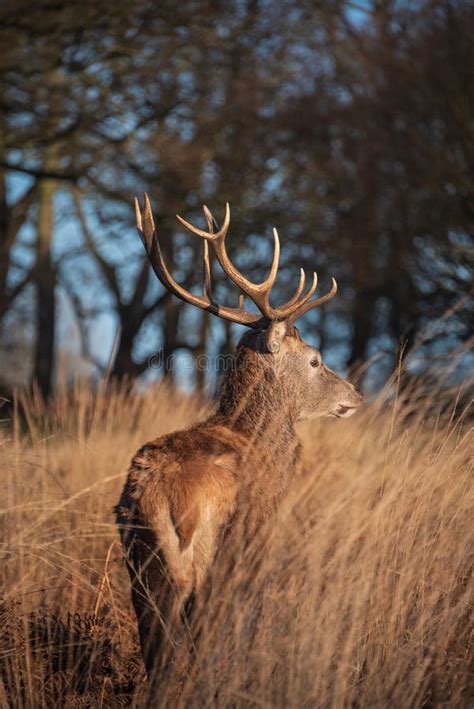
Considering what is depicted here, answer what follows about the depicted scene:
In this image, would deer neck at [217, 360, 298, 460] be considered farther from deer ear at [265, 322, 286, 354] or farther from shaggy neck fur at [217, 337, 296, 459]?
deer ear at [265, 322, 286, 354]

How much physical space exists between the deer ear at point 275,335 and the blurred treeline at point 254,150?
3968mm

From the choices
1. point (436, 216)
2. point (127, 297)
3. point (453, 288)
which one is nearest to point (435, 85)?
point (436, 216)

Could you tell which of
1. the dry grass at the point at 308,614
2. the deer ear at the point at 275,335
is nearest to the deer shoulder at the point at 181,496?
the dry grass at the point at 308,614

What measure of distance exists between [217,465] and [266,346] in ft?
4.04

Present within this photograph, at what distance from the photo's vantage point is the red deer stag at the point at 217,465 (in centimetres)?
355

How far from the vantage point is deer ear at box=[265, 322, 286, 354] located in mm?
4952

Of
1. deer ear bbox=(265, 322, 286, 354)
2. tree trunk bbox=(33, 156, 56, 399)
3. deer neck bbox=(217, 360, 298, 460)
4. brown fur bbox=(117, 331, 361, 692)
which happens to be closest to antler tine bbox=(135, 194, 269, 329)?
deer ear bbox=(265, 322, 286, 354)

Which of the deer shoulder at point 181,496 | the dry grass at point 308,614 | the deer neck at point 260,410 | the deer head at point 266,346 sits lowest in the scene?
the dry grass at point 308,614

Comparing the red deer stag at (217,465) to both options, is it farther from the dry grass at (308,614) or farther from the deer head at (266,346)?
the dry grass at (308,614)

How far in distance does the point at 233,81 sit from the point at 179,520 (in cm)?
1191

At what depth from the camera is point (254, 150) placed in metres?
14.9

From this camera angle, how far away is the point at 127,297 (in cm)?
1622

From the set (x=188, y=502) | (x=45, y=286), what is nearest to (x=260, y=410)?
(x=188, y=502)

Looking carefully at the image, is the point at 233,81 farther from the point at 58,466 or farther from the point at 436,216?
the point at 58,466
